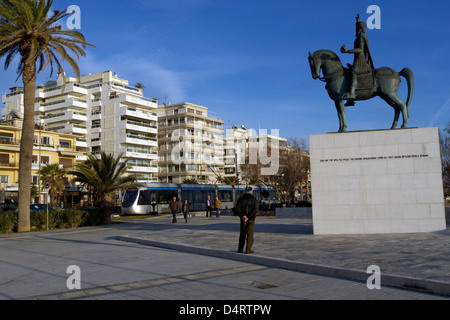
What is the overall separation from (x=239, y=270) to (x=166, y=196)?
32.7 metres

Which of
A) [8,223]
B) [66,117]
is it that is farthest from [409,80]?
[66,117]

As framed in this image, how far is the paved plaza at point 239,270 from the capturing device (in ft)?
21.6

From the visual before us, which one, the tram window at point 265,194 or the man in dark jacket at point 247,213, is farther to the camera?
the tram window at point 265,194

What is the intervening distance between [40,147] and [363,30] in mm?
46709

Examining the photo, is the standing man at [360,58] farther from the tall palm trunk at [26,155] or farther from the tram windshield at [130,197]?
the tram windshield at [130,197]

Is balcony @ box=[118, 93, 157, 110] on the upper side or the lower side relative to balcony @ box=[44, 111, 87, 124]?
upper

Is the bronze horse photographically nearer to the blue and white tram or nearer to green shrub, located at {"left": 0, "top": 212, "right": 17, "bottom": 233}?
green shrub, located at {"left": 0, "top": 212, "right": 17, "bottom": 233}

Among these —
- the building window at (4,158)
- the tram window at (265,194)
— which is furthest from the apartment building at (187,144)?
the building window at (4,158)

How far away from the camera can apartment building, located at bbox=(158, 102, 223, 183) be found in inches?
3349

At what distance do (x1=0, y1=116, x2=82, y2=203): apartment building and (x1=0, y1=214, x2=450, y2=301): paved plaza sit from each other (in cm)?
3870

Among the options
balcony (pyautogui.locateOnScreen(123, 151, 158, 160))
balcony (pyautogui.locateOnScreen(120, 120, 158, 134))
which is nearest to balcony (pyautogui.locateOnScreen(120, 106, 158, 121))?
balcony (pyautogui.locateOnScreen(120, 120, 158, 134))

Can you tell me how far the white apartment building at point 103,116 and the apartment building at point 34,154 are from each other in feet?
40.4

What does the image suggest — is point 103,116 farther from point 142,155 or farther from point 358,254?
point 358,254
